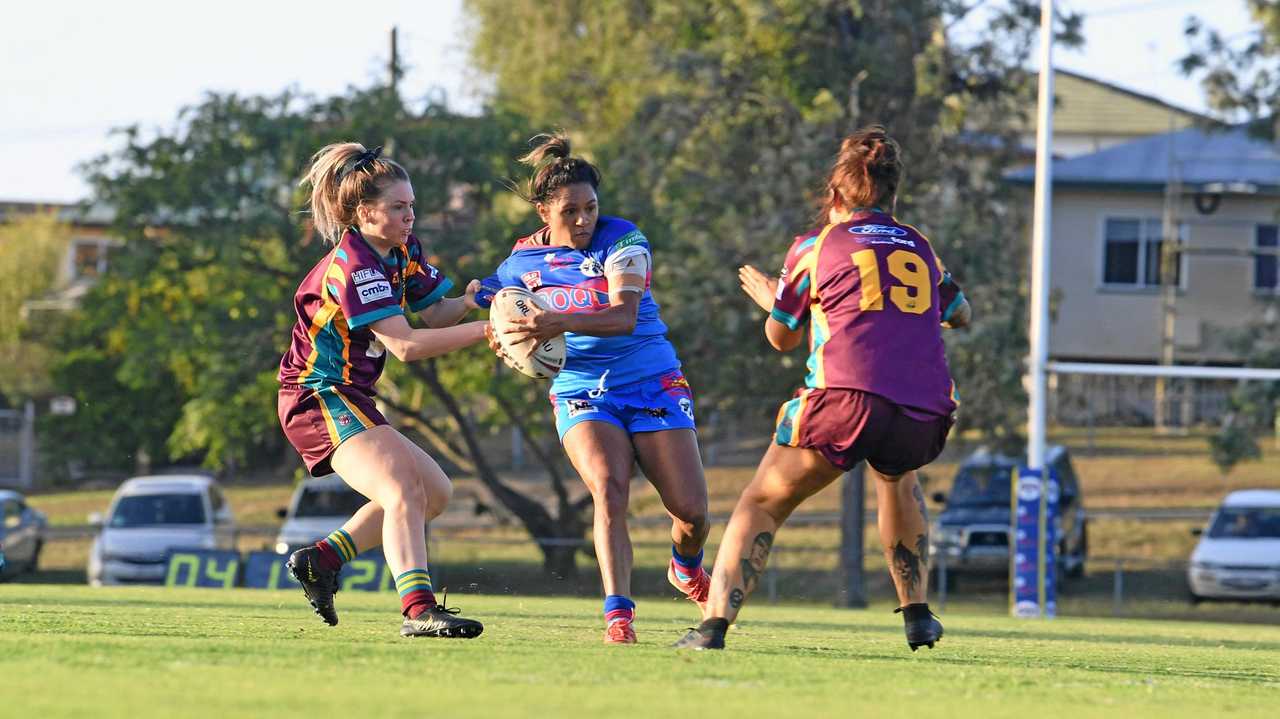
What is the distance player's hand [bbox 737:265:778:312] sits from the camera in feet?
23.3

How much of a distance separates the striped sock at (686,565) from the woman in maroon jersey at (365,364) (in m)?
1.23

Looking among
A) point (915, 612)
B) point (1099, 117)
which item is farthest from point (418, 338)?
point (1099, 117)

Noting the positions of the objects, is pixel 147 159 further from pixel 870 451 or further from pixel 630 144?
pixel 870 451

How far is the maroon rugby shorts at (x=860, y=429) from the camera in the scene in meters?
6.66

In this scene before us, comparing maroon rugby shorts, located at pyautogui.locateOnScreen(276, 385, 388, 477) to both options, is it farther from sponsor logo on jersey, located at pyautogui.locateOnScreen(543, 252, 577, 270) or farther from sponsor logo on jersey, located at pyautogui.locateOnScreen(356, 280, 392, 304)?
sponsor logo on jersey, located at pyautogui.locateOnScreen(543, 252, 577, 270)

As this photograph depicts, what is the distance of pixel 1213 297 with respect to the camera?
140ft

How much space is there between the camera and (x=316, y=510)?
26.5 meters

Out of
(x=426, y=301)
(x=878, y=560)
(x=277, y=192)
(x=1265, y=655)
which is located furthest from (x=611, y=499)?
(x=878, y=560)

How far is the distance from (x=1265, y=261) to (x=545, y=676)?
39722 millimetres

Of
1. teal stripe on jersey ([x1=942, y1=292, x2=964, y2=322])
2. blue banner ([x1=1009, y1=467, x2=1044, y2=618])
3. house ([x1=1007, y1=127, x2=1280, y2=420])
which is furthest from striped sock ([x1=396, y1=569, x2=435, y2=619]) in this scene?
house ([x1=1007, y1=127, x2=1280, y2=420])

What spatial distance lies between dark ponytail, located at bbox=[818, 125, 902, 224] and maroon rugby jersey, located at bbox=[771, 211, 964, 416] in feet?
0.26

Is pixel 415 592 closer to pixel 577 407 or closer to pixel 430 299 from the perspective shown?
pixel 577 407

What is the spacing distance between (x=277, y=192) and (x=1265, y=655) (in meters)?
18.2

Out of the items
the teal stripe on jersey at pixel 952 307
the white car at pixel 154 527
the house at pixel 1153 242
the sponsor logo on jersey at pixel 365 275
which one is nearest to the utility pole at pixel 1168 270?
the house at pixel 1153 242
